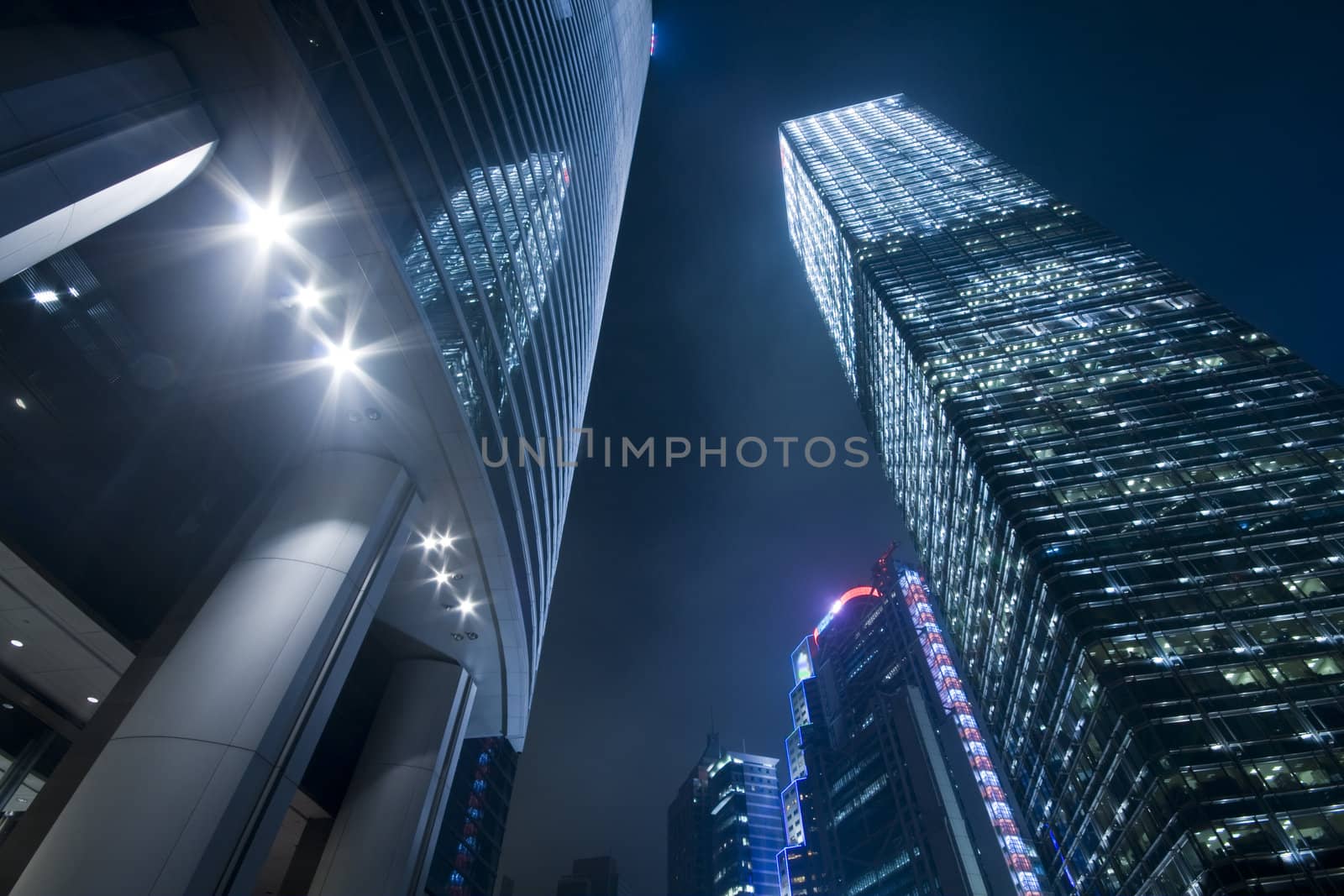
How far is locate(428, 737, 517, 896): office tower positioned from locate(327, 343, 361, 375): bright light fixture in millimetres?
53468

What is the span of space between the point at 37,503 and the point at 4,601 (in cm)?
299

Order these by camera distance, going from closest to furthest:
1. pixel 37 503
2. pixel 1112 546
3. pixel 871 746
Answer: pixel 37 503 < pixel 1112 546 < pixel 871 746

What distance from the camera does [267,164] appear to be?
39.5 feet

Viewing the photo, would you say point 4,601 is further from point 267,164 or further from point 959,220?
point 959,220

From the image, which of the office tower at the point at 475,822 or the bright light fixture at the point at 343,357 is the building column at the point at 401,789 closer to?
the bright light fixture at the point at 343,357

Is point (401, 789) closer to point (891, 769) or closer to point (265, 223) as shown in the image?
point (265, 223)

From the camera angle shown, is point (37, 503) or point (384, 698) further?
point (384, 698)

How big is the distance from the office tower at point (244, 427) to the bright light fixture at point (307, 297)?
58 mm

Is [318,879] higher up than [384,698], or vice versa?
[384,698]

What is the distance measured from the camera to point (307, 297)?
1376cm

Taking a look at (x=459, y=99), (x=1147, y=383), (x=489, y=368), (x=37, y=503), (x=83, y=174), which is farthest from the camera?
(x=1147, y=383)

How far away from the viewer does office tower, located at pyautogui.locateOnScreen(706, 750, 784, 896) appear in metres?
133

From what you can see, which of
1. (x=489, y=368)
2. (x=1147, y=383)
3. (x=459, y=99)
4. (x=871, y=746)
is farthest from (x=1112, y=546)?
(x=871, y=746)

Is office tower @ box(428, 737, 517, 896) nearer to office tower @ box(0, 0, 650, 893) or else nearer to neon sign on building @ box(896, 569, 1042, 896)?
office tower @ box(0, 0, 650, 893)
